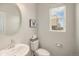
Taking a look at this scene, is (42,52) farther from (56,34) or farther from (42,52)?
(56,34)

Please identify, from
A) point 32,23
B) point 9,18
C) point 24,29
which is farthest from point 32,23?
point 9,18

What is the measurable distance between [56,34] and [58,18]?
0.63 ft

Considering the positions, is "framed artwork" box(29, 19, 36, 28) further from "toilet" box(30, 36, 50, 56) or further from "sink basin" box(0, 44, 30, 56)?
"sink basin" box(0, 44, 30, 56)

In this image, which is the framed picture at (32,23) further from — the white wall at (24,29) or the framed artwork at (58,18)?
the framed artwork at (58,18)

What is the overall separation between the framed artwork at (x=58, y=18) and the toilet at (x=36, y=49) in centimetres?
25

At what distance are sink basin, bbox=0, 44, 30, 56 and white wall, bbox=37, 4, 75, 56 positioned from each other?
197mm

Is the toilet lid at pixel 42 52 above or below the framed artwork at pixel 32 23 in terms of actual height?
below

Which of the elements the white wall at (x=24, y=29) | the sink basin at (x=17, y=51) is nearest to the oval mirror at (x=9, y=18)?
the white wall at (x=24, y=29)

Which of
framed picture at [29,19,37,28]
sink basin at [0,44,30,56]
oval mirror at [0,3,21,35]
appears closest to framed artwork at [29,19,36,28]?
framed picture at [29,19,37,28]

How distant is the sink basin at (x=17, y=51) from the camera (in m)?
1.27

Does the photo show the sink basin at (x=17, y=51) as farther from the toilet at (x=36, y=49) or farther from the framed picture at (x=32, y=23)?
the framed picture at (x=32, y=23)

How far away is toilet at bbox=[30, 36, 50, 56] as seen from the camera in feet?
4.26

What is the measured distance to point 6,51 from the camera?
4.19 feet

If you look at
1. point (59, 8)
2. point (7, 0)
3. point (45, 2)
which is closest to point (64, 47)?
point (59, 8)
